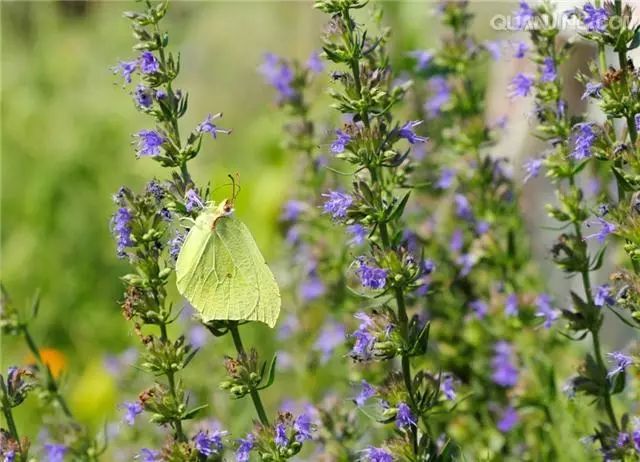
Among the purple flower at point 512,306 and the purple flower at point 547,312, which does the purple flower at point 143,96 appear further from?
the purple flower at point 512,306

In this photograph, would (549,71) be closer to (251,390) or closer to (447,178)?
(447,178)

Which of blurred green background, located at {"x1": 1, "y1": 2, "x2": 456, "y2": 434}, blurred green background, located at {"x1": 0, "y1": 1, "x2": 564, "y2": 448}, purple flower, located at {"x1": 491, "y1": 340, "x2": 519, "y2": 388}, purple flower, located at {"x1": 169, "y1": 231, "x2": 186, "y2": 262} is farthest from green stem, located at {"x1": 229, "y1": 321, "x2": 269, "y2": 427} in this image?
blurred green background, located at {"x1": 1, "y1": 2, "x2": 456, "y2": 434}

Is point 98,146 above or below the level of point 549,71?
below

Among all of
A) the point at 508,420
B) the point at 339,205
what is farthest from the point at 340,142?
the point at 508,420

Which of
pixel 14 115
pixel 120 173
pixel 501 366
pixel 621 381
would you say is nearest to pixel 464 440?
pixel 501 366

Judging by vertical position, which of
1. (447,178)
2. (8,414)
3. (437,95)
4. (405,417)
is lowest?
(405,417)

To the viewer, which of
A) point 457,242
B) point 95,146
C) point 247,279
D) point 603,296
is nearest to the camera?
point 247,279
